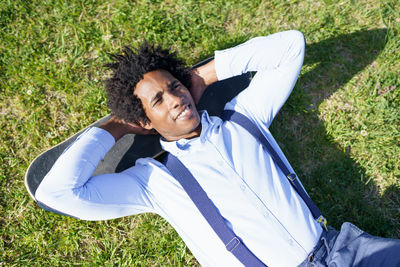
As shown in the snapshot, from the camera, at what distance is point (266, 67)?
2955 millimetres

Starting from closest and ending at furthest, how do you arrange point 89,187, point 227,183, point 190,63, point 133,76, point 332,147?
point 89,187 < point 227,183 < point 133,76 < point 332,147 < point 190,63

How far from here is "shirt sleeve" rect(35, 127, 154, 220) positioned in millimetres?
2500

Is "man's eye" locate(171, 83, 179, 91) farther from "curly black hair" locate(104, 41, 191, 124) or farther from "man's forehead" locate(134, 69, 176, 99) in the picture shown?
"curly black hair" locate(104, 41, 191, 124)

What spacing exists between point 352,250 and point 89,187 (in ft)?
Answer: 7.99

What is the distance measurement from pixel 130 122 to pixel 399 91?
3280mm

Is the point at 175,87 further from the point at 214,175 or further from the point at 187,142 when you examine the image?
the point at 214,175

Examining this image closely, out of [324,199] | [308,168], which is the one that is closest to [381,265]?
[324,199]

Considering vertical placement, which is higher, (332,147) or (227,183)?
(227,183)

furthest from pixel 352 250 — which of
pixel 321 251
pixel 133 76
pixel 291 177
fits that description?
pixel 133 76

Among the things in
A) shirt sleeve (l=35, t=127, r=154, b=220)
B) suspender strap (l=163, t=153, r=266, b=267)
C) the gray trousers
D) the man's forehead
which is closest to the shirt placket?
the gray trousers

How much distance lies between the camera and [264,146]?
286 centimetres

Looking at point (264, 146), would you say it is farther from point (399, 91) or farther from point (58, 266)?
point (58, 266)

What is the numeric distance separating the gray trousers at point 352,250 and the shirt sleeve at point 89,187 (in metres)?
1.71

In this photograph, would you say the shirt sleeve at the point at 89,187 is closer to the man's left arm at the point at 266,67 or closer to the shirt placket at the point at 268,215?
the shirt placket at the point at 268,215
